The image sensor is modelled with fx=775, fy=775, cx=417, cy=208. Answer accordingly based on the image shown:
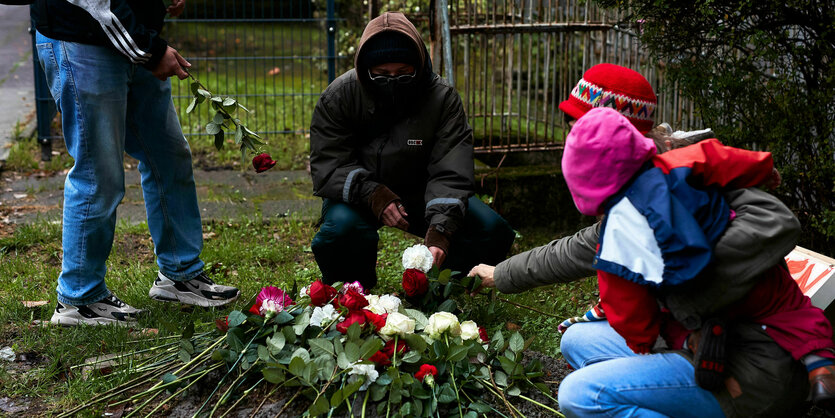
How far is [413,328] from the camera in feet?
9.22

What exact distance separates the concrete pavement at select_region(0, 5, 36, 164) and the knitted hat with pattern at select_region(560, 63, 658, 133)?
5.28 metres

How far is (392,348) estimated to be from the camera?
2.75 metres

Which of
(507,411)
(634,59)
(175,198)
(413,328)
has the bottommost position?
(507,411)

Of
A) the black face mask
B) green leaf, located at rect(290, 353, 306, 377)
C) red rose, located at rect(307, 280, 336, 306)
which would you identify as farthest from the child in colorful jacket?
the black face mask

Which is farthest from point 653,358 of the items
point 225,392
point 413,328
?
point 225,392

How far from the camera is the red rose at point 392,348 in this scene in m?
2.74

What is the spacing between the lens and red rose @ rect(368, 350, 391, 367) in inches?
104

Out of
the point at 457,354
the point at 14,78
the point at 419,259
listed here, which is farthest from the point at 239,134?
Answer: the point at 14,78

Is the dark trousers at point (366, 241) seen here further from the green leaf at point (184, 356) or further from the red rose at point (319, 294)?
the green leaf at point (184, 356)

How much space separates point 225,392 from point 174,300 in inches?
43.2

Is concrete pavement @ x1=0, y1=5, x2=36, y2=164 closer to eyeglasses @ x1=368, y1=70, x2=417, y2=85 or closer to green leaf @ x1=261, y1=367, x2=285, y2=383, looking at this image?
eyeglasses @ x1=368, y1=70, x2=417, y2=85

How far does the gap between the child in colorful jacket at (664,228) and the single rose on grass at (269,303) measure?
129 centimetres

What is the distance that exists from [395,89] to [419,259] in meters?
0.78

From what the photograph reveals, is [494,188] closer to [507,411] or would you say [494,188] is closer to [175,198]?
[175,198]
